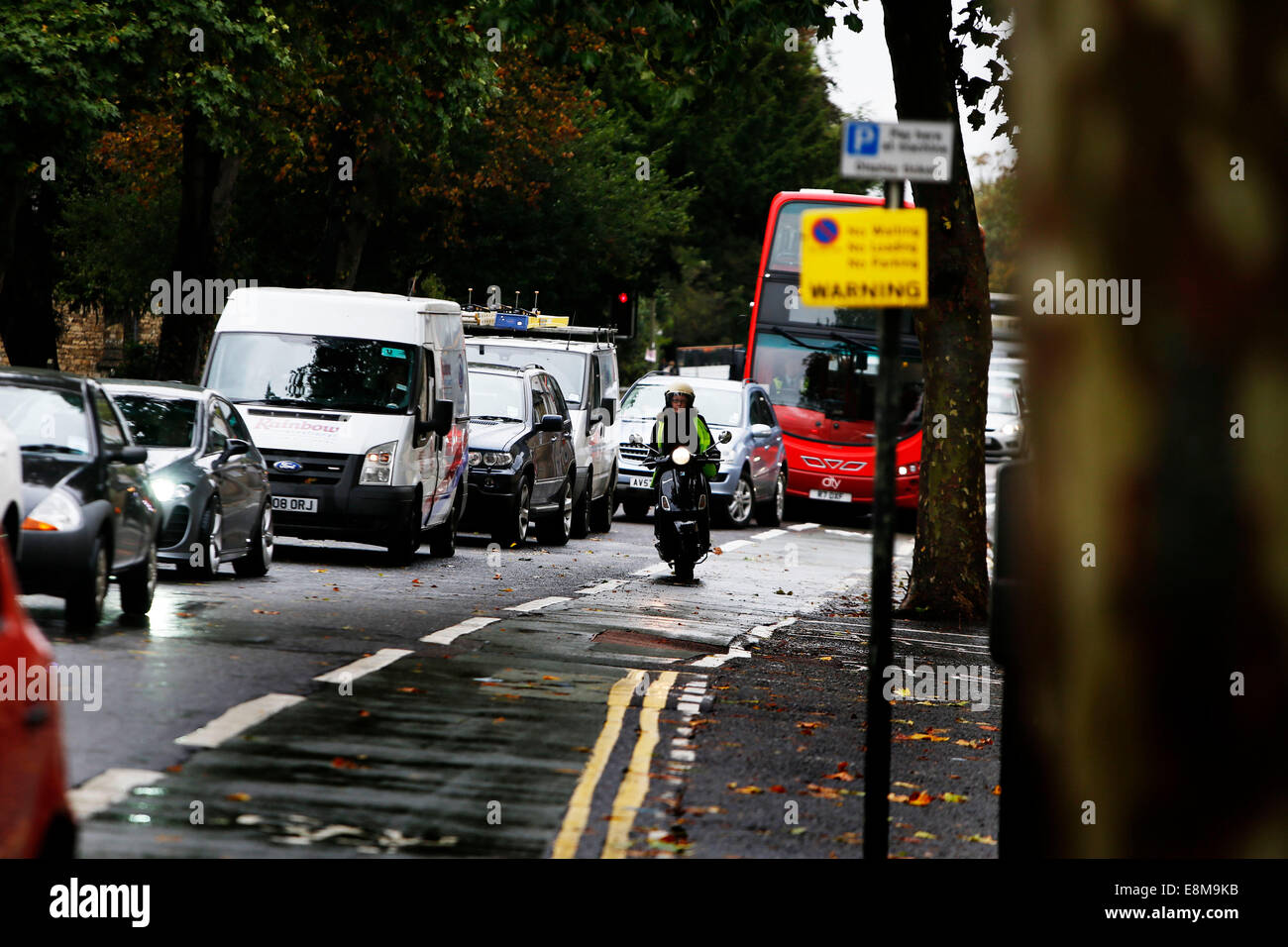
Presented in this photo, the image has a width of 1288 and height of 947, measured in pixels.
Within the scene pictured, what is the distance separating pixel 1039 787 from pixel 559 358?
75.1 ft

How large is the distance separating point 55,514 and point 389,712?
111 inches

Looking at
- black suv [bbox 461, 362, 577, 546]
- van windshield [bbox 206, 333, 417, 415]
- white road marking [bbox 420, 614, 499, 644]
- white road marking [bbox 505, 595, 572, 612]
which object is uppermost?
van windshield [bbox 206, 333, 417, 415]

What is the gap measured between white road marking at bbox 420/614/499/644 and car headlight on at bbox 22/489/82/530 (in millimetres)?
2450

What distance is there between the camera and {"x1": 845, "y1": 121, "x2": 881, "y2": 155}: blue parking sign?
647 cm

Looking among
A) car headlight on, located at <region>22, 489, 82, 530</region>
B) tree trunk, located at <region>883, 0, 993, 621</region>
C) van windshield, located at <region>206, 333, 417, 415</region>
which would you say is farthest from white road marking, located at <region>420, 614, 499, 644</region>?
van windshield, located at <region>206, 333, 417, 415</region>

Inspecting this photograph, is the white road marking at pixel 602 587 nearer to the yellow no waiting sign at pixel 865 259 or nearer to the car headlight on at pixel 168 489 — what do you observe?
the car headlight on at pixel 168 489

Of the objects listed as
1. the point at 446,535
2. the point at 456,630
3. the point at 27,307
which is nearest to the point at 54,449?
the point at 456,630

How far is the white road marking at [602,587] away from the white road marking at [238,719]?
24.5 ft

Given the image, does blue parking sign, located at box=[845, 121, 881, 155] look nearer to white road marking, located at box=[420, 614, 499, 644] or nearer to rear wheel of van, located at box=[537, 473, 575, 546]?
white road marking, located at box=[420, 614, 499, 644]

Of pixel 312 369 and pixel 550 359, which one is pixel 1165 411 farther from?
pixel 550 359

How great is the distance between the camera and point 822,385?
33562mm

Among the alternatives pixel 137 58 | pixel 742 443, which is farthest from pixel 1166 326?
pixel 742 443
